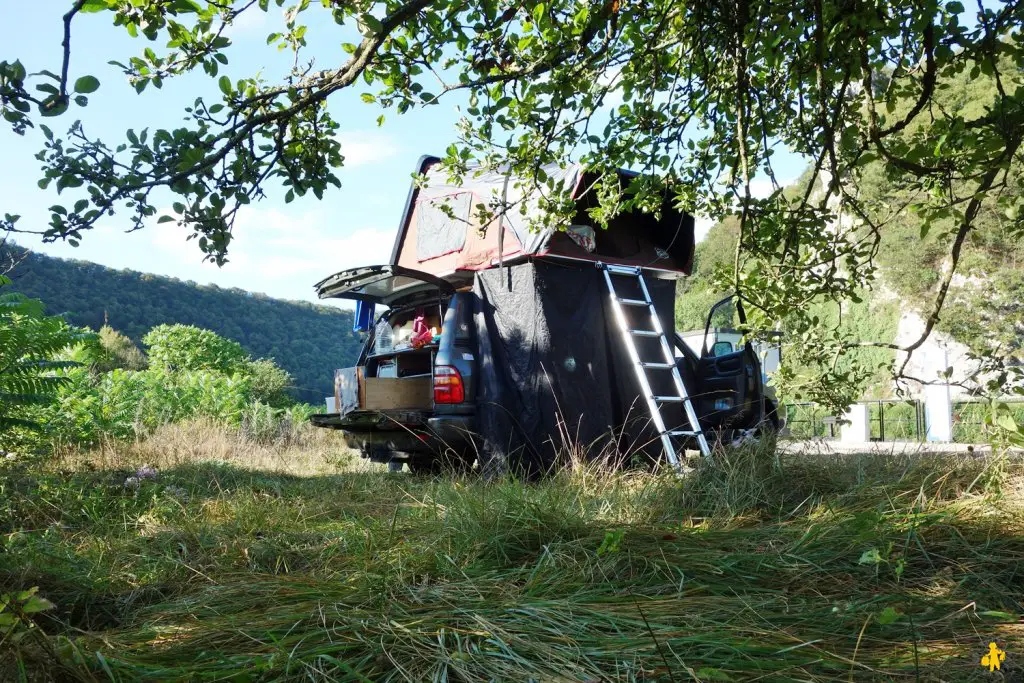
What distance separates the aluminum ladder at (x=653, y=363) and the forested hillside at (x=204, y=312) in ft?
88.4

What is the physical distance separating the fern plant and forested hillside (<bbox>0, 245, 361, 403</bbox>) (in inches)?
999

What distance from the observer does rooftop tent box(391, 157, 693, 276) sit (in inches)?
275

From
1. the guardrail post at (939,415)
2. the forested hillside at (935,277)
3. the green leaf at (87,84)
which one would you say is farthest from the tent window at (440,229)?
the guardrail post at (939,415)

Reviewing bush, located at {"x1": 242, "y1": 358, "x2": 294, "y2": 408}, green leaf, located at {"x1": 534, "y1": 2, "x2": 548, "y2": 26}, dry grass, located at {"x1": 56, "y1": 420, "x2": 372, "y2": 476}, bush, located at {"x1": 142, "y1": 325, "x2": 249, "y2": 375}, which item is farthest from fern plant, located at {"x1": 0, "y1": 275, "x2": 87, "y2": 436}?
bush, located at {"x1": 142, "y1": 325, "x2": 249, "y2": 375}

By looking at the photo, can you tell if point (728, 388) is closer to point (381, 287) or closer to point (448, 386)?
point (448, 386)

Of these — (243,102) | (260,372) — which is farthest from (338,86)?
(260,372)

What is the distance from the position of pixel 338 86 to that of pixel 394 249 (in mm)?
5139

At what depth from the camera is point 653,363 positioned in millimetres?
7160

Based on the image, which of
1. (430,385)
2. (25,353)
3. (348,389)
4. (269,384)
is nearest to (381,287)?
(348,389)

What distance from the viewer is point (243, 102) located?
3.36 m

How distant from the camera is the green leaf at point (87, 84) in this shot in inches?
102

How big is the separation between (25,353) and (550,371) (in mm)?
4931

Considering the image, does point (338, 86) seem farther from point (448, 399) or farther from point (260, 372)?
point (260, 372)

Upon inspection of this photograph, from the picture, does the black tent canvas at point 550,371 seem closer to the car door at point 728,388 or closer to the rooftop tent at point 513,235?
the rooftop tent at point 513,235
